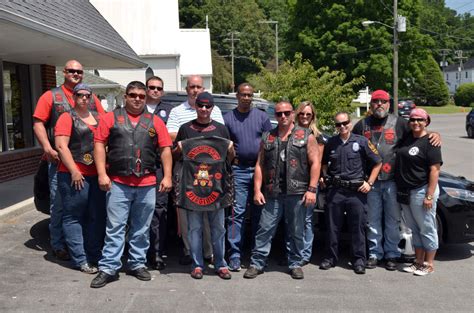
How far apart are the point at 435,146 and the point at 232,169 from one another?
1979 millimetres

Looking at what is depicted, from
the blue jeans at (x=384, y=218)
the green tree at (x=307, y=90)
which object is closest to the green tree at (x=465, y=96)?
the green tree at (x=307, y=90)

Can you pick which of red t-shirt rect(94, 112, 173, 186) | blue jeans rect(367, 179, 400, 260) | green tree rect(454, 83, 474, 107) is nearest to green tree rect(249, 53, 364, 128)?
blue jeans rect(367, 179, 400, 260)

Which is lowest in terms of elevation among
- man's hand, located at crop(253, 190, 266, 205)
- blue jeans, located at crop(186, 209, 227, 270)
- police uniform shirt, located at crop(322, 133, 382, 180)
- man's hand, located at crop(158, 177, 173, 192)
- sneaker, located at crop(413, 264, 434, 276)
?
sneaker, located at crop(413, 264, 434, 276)

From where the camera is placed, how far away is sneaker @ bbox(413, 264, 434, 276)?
5523 mm

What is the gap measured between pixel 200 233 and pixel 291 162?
111cm

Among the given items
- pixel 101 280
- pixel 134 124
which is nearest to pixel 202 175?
pixel 134 124

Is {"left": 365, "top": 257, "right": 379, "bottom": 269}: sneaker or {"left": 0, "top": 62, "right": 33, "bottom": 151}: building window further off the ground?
{"left": 0, "top": 62, "right": 33, "bottom": 151}: building window

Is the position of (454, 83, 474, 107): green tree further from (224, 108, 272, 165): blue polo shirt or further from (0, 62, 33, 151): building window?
(224, 108, 272, 165): blue polo shirt

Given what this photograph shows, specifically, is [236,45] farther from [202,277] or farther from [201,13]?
[202,277]

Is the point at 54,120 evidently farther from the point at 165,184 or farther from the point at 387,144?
the point at 387,144

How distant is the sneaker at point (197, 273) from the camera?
17.5 ft

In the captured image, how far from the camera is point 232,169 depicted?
5.51 metres

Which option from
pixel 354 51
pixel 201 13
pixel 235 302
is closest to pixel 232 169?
pixel 235 302

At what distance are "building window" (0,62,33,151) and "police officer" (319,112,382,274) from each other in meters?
7.80
